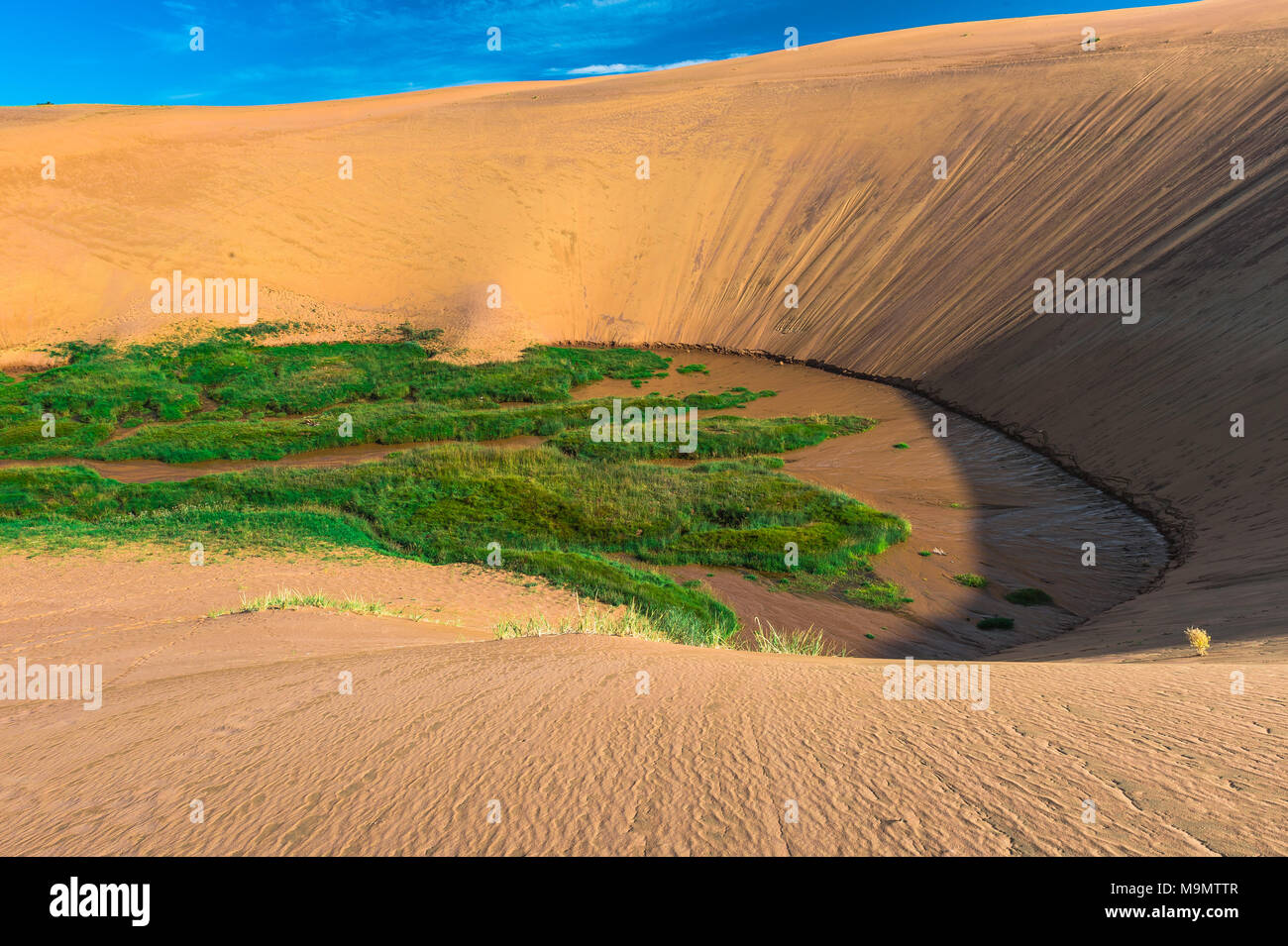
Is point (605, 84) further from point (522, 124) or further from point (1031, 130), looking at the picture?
point (1031, 130)

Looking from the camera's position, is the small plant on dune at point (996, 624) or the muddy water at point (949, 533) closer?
the small plant on dune at point (996, 624)

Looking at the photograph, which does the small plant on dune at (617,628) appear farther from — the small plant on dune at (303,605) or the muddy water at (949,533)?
the muddy water at (949,533)

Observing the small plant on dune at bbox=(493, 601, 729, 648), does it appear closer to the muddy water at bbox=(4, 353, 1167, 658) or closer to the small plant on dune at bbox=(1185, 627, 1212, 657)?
the muddy water at bbox=(4, 353, 1167, 658)

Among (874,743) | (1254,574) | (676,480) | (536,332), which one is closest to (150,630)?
(874,743)

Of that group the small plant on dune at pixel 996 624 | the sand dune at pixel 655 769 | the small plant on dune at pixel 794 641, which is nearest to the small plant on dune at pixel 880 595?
the small plant on dune at pixel 996 624

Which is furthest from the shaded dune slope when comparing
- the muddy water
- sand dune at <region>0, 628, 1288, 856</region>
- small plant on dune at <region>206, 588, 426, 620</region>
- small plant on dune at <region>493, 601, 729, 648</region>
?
small plant on dune at <region>206, 588, 426, 620</region>
